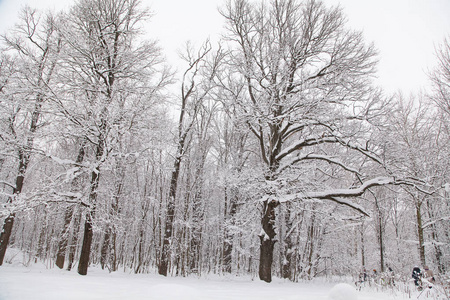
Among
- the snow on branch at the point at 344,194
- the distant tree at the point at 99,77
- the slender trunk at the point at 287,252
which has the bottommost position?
the slender trunk at the point at 287,252

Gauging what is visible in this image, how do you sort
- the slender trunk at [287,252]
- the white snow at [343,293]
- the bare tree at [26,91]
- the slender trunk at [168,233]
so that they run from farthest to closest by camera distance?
the slender trunk at [287,252], the slender trunk at [168,233], the bare tree at [26,91], the white snow at [343,293]

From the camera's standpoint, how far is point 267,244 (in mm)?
10422

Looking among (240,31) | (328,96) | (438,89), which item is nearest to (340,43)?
(328,96)

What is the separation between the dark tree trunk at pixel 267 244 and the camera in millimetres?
10141

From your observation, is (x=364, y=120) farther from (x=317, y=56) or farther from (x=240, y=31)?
(x=240, y=31)

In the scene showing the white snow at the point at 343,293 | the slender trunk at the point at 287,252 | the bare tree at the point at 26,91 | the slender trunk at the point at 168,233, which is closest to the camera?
the white snow at the point at 343,293

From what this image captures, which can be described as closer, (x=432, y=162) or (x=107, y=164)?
(x=107, y=164)

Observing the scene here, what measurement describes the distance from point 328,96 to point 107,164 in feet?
28.4

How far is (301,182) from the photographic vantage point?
9.59 meters

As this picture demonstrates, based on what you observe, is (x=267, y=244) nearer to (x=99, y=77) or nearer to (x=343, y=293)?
(x=343, y=293)

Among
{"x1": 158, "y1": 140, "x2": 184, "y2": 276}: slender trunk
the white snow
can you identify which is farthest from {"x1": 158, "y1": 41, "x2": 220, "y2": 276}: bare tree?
the white snow

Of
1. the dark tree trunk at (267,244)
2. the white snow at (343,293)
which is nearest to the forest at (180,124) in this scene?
the dark tree trunk at (267,244)

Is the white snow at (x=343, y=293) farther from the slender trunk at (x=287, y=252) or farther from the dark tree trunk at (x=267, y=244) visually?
the slender trunk at (x=287, y=252)

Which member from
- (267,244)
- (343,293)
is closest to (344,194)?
(267,244)
